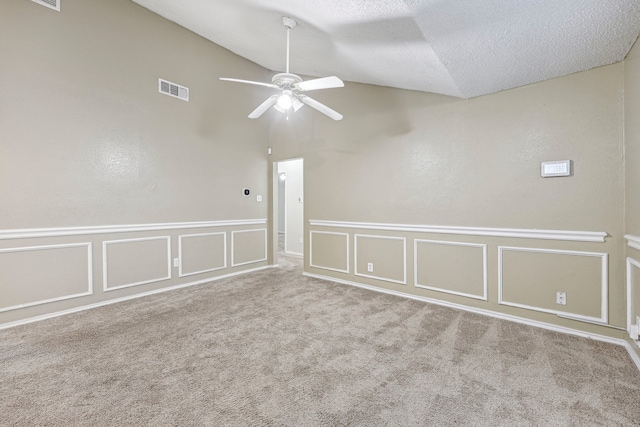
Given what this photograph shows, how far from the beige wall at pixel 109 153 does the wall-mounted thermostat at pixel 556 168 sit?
13.3 ft

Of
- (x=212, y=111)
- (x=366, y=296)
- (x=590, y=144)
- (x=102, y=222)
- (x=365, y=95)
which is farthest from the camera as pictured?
(x=212, y=111)

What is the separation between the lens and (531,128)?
2809mm

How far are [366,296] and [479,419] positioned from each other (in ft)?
7.16

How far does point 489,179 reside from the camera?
306 centimetres

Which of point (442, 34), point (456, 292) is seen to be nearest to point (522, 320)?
point (456, 292)

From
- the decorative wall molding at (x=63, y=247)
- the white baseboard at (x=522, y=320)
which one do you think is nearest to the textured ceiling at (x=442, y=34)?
the white baseboard at (x=522, y=320)

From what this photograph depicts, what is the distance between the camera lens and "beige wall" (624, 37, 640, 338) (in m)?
2.13

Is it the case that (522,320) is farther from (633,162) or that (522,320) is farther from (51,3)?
(51,3)

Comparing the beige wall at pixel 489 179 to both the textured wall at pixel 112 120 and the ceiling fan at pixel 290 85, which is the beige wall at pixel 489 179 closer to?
the ceiling fan at pixel 290 85

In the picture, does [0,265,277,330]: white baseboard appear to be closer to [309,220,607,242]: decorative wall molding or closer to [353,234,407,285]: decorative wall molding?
[353,234,407,285]: decorative wall molding

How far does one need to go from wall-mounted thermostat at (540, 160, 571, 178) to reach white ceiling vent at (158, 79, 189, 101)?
4.39 metres

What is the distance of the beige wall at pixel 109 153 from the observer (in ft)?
9.26

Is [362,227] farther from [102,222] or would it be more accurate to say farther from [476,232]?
[102,222]

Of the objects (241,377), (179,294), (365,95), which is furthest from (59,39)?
(241,377)
